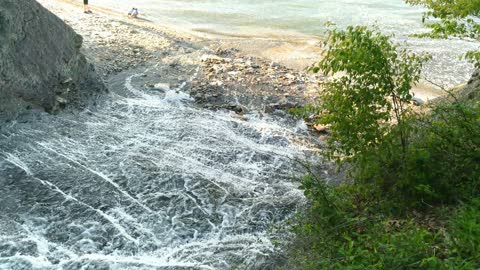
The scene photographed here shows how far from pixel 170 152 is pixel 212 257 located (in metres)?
2.93

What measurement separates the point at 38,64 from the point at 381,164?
6.93 metres

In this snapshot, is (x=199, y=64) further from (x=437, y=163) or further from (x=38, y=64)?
(x=437, y=163)

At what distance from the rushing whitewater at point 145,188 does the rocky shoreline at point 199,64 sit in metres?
1.00

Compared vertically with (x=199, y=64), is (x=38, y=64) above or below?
above

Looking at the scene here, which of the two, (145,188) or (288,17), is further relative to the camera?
(288,17)

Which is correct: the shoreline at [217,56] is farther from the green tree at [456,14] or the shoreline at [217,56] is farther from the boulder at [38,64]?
the green tree at [456,14]

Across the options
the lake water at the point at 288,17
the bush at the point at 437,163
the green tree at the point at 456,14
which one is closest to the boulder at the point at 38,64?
the bush at the point at 437,163

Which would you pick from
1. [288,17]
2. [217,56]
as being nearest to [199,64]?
[217,56]

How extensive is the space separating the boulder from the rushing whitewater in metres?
0.42

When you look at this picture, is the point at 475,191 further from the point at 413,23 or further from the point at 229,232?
the point at 413,23

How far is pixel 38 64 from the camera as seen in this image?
9656mm

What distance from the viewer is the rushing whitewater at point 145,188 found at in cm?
621

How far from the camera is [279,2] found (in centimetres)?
2231

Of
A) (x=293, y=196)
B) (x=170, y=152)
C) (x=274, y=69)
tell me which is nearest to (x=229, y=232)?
(x=293, y=196)
